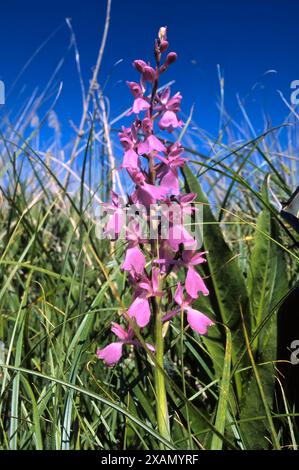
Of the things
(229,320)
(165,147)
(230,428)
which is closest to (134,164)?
(165,147)

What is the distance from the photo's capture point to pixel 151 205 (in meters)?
1.00

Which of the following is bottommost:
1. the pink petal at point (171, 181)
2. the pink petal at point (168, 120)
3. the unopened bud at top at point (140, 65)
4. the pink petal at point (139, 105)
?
the pink petal at point (171, 181)

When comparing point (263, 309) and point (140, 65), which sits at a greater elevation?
point (140, 65)

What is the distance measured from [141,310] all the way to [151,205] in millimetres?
221

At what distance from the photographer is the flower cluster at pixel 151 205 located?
984mm

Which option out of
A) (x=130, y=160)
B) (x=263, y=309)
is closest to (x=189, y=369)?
(x=263, y=309)

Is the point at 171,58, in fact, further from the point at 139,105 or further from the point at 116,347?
the point at 116,347

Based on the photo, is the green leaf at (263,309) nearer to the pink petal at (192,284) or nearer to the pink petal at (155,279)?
the pink petal at (192,284)

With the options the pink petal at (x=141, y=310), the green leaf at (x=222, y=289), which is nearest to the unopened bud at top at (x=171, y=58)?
the green leaf at (x=222, y=289)

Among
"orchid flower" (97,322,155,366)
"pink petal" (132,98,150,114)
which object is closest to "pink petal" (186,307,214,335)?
"orchid flower" (97,322,155,366)

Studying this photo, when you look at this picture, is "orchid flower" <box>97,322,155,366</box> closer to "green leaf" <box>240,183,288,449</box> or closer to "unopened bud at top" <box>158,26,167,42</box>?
"green leaf" <box>240,183,288,449</box>

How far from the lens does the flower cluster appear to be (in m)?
0.98
